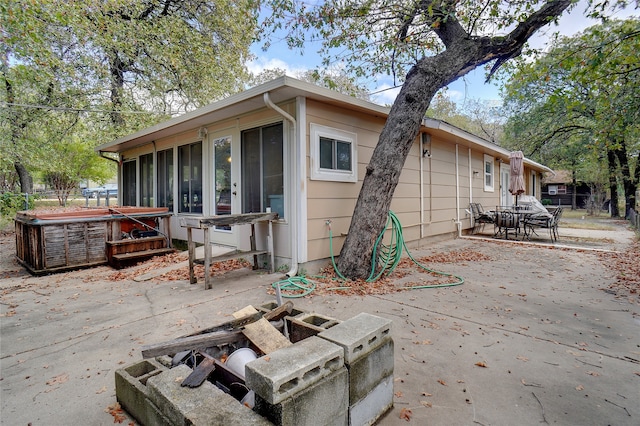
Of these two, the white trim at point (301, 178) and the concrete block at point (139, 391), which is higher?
the white trim at point (301, 178)

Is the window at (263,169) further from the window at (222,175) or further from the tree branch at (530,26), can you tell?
the tree branch at (530,26)

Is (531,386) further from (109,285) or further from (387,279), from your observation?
(109,285)

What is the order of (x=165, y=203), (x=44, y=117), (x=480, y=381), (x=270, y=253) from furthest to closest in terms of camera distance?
(x=44, y=117) < (x=165, y=203) < (x=270, y=253) < (x=480, y=381)

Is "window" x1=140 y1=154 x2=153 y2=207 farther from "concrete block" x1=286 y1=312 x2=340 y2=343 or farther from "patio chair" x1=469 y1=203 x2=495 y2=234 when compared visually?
"patio chair" x1=469 y1=203 x2=495 y2=234

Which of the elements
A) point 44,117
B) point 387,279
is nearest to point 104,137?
point 44,117

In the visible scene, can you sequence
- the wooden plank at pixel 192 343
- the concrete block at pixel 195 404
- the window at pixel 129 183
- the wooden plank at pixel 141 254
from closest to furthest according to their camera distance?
the concrete block at pixel 195 404
the wooden plank at pixel 192 343
the wooden plank at pixel 141 254
the window at pixel 129 183

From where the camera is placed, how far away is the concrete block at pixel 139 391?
56.1 inches

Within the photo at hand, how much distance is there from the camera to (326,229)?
496cm

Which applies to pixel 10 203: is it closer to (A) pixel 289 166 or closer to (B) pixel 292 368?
(A) pixel 289 166

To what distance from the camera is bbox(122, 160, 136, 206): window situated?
8867 mm

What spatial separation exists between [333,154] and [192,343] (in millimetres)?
3852

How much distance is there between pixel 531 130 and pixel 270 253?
17613 mm

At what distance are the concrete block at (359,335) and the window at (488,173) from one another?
1019 cm

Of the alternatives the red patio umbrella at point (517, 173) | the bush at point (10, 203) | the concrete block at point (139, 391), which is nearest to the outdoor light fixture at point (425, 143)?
the red patio umbrella at point (517, 173)
